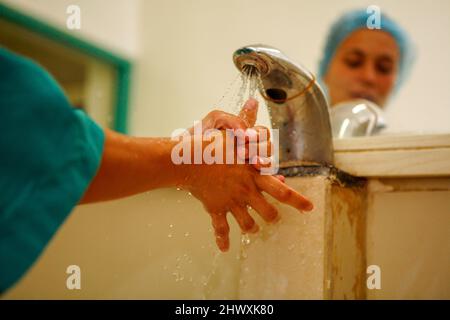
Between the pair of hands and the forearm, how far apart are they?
2cm

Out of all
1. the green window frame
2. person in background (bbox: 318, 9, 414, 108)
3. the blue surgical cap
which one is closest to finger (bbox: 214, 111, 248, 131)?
person in background (bbox: 318, 9, 414, 108)

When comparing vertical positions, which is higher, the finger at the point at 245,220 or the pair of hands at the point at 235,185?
the pair of hands at the point at 235,185

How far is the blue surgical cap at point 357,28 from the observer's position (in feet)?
3.22

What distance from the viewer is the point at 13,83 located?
0.27 m

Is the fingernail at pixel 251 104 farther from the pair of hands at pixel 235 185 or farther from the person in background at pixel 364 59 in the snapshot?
the person in background at pixel 364 59

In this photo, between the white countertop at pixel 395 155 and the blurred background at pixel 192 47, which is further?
the blurred background at pixel 192 47

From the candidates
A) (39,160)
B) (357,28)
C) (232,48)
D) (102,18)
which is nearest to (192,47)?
(232,48)

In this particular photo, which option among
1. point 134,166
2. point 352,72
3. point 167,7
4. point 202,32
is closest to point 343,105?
point 134,166

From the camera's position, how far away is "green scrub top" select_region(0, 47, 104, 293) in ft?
0.86

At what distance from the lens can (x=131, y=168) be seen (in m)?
0.35

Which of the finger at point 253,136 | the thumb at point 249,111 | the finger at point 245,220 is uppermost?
the thumb at point 249,111

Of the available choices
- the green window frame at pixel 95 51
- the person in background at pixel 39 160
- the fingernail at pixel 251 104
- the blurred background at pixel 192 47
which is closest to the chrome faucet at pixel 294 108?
the fingernail at pixel 251 104

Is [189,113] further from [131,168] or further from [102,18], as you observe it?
[131,168]
